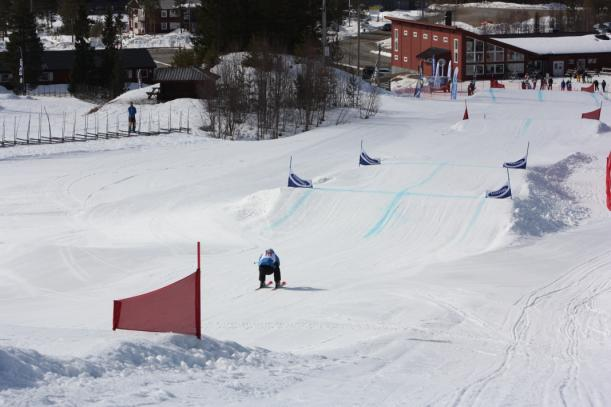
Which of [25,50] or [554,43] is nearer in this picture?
[25,50]

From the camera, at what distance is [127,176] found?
106ft

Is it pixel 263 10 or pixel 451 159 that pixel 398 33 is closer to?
pixel 263 10

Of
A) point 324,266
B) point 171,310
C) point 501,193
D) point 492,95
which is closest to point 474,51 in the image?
point 492,95

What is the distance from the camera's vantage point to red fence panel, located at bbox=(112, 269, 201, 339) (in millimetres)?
11133

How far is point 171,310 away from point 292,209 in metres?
14.1

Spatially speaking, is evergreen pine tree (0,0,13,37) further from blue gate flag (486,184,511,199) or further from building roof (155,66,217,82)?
blue gate flag (486,184,511,199)

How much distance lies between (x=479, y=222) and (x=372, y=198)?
325 cm

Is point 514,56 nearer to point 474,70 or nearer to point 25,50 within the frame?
point 474,70

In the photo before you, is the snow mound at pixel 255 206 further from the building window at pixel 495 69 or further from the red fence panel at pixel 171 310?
the building window at pixel 495 69

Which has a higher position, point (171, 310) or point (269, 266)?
point (171, 310)

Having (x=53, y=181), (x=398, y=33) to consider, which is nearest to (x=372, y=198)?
(x=53, y=181)

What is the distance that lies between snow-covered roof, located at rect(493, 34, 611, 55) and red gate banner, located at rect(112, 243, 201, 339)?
60652mm

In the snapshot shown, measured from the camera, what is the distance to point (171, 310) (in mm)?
11156

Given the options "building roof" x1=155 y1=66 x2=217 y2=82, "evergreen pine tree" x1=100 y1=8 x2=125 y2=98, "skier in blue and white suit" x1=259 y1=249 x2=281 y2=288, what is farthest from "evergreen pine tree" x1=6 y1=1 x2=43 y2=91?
"skier in blue and white suit" x1=259 y1=249 x2=281 y2=288
